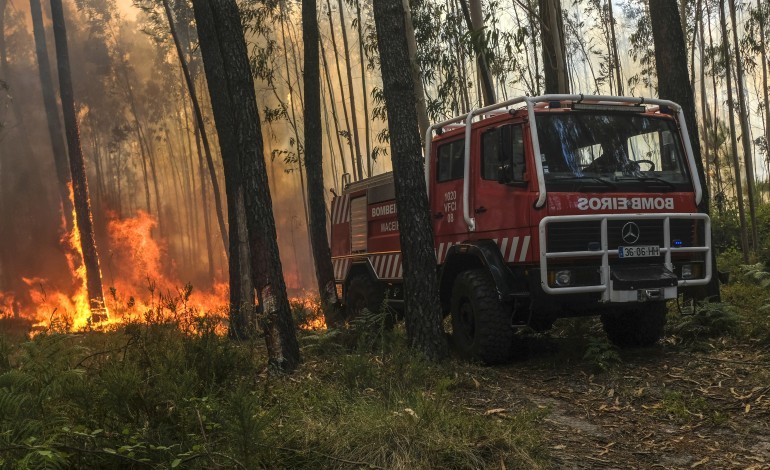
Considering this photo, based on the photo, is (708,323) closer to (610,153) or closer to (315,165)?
(610,153)

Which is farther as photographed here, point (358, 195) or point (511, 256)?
point (358, 195)

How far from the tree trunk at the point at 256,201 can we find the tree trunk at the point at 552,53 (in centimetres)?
559

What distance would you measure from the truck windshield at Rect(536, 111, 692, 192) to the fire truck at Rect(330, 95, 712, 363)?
0.04 feet

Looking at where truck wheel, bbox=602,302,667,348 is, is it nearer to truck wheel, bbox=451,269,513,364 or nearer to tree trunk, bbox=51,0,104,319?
truck wheel, bbox=451,269,513,364

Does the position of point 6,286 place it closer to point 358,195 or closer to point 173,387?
point 358,195

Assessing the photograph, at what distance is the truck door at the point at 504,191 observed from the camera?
718cm

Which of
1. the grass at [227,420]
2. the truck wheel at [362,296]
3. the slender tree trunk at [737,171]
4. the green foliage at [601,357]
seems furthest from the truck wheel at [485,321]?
A: the slender tree trunk at [737,171]

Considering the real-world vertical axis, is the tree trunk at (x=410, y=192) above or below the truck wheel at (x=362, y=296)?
above

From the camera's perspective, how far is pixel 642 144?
7.77m

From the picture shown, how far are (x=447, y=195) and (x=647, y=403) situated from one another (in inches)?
130

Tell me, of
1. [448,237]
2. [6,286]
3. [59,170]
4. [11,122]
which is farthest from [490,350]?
[11,122]

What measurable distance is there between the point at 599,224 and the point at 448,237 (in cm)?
183

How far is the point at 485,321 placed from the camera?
7.34m

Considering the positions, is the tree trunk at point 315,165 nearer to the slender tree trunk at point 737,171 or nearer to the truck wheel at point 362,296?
the truck wheel at point 362,296
